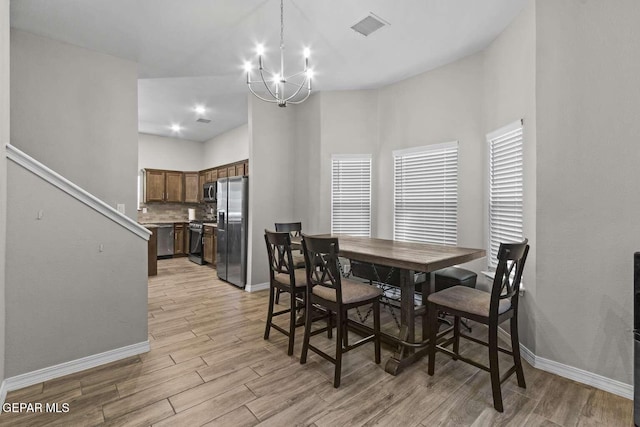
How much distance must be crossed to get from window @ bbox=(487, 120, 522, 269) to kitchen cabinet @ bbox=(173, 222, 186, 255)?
6.63 meters

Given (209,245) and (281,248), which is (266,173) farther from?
(209,245)

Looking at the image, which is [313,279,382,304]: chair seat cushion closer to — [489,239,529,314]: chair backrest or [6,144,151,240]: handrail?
[489,239,529,314]: chair backrest

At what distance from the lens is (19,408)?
1.93m

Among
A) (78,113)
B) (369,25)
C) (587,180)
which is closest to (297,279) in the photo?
(587,180)

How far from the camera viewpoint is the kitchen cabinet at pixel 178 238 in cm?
727

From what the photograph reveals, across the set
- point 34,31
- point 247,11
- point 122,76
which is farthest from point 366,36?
point 34,31

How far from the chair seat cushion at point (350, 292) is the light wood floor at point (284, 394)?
0.59 meters

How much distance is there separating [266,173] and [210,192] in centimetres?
261

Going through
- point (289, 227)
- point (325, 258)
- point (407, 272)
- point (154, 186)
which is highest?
point (154, 186)

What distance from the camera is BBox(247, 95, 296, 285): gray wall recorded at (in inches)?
181

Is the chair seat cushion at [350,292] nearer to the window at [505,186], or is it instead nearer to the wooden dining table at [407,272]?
the wooden dining table at [407,272]

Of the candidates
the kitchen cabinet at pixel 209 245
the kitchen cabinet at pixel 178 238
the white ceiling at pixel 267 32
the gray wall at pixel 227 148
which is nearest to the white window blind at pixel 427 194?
the white ceiling at pixel 267 32

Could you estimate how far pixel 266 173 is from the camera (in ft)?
15.5

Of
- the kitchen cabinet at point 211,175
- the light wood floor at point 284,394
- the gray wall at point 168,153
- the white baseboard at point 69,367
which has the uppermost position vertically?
the gray wall at point 168,153
